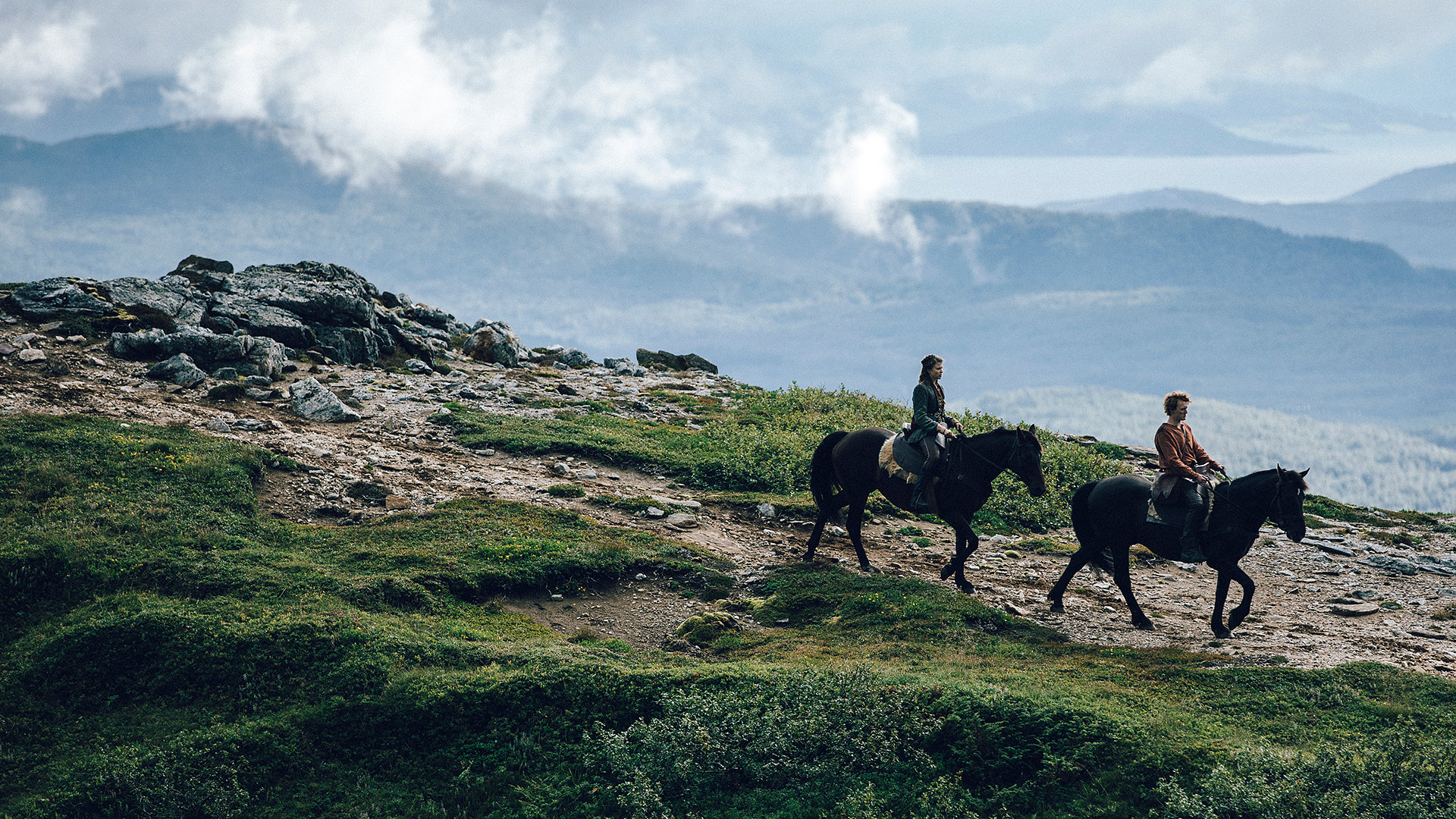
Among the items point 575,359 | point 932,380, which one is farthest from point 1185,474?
point 575,359

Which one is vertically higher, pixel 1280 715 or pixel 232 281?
pixel 232 281

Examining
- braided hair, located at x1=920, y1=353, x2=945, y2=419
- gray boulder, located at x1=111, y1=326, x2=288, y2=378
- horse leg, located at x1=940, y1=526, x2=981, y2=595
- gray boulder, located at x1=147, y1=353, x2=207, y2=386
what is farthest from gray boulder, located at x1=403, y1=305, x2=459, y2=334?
horse leg, located at x1=940, y1=526, x2=981, y2=595

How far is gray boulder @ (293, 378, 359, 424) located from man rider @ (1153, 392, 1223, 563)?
72.2 ft

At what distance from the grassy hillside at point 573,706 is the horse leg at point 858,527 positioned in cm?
145

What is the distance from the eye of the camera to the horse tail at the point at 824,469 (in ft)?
61.6

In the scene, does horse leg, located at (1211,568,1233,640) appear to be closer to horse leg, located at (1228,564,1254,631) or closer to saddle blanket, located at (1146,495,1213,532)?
horse leg, located at (1228,564,1254,631)

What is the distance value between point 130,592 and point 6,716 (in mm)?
2600

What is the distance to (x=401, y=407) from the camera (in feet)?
94.0

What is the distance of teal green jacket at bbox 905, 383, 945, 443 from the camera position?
1684 cm

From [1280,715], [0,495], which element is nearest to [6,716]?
[0,495]

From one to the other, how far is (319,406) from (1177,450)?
23.0 m

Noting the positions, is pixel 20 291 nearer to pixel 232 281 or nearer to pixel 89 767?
pixel 232 281

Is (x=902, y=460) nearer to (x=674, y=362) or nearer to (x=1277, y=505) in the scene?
(x=1277, y=505)

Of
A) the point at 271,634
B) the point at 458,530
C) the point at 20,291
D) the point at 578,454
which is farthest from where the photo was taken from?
the point at 20,291
